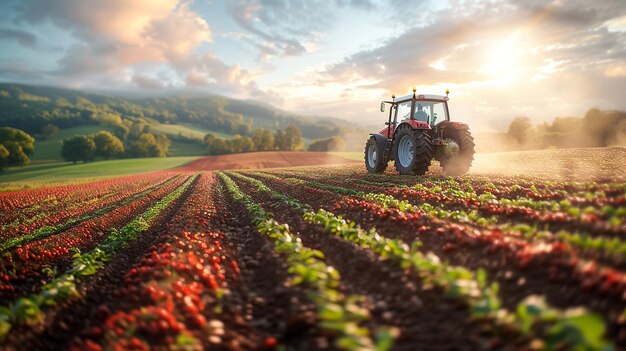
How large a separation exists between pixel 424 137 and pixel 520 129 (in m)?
49.8

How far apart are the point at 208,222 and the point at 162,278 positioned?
447 cm

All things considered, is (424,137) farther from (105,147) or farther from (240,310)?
(105,147)

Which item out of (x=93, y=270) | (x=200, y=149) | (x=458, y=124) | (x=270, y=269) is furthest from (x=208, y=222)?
(x=200, y=149)

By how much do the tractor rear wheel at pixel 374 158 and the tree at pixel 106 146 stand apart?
82706 mm

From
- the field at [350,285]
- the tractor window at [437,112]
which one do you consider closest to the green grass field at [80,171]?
the tractor window at [437,112]

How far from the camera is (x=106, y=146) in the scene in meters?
81.9

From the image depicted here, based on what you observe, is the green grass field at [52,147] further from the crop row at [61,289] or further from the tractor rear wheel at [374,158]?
the crop row at [61,289]

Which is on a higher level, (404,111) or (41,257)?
(404,111)

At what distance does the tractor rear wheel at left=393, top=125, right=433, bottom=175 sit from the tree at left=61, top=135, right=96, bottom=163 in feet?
273

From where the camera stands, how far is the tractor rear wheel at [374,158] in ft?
57.1

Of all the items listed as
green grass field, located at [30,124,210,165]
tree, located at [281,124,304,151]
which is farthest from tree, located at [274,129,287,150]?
green grass field, located at [30,124,210,165]

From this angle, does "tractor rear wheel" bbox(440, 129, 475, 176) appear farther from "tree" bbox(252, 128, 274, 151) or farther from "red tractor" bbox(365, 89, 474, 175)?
"tree" bbox(252, 128, 274, 151)

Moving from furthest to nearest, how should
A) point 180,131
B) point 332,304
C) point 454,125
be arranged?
point 180,131 < point 454,125 < point 332,304

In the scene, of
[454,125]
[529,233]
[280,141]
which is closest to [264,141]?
[280,141]
